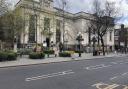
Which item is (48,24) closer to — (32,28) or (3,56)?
(32,28)

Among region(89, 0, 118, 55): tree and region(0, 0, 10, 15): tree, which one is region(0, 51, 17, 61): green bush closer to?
region(0, 0, 10, 15): tree

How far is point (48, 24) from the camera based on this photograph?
192 ft

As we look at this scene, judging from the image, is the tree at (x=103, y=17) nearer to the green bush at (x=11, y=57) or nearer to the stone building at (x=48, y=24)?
the stone building at (x=48, y=24)

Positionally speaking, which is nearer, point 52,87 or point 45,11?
point 52,87

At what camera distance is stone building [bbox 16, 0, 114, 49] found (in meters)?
58.8

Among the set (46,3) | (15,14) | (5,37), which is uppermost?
(46,3)

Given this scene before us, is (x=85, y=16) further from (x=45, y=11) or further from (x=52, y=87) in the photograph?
(x=52, y=87)

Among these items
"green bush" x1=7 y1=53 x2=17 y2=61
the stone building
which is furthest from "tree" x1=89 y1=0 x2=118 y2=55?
"green bush" x1=7 y1=53 x2=17 y2=61

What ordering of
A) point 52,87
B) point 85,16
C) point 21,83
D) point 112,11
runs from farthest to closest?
point 85,16 < point 112,11 < point 21,83 < point 52,87

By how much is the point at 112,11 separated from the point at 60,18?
1718 centimetres

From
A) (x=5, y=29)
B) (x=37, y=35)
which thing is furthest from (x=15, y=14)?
(x=37, y=35)

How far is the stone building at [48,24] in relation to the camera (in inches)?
2315

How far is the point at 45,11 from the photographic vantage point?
2761 inches

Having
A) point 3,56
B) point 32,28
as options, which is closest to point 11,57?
point 3,56
